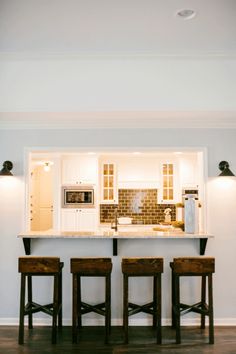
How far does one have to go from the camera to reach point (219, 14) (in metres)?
3.00

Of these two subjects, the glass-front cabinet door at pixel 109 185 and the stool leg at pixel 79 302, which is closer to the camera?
the stool leg at pixel 79 302

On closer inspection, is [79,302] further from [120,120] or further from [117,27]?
[117,27]

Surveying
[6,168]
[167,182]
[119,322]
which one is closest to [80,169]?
[167,182]

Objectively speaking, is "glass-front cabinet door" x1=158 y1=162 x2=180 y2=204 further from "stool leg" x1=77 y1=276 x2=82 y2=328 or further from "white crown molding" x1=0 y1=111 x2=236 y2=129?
"stool leg" x1=77 y1=276 x2=82 y2=328

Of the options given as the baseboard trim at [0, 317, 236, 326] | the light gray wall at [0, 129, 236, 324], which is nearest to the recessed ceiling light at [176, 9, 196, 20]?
the light gray wall at [0, 129, 236, 324]

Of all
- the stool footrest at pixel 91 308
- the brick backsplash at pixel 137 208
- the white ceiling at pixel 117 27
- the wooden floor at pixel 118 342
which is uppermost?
the white ceiling at pixel 117 27

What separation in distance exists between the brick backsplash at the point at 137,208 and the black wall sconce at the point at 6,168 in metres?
3.45

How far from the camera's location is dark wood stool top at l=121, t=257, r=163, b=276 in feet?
11.9

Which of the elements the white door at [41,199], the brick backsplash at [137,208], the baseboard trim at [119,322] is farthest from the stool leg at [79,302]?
the white door at [41,199]

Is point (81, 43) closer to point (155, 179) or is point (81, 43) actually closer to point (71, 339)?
point (71, 339)

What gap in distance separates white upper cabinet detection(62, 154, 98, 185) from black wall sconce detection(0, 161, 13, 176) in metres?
2.62

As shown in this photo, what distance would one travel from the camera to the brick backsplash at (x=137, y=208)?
7508mm

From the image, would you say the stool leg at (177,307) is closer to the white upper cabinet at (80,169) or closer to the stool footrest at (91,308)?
the stool footrest at (91,308)

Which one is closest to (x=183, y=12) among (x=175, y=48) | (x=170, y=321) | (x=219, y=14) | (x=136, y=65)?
(x=219, y=14)
